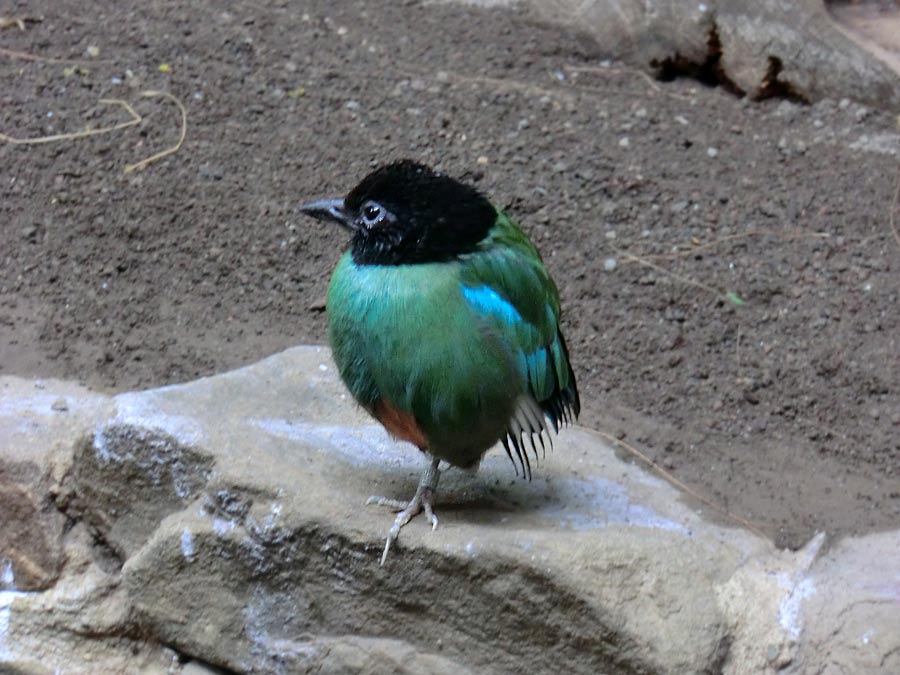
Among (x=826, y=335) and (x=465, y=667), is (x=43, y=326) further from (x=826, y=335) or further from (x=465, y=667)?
(x=826, y=335)

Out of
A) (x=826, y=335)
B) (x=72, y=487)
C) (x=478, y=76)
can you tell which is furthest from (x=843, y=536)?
(x=478, y=76)

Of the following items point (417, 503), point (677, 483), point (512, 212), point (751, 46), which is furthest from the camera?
point (751, 46)

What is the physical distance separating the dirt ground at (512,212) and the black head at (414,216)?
1051 mm

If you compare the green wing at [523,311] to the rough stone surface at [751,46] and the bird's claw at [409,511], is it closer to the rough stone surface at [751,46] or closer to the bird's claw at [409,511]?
the bird's claw at [409,511]

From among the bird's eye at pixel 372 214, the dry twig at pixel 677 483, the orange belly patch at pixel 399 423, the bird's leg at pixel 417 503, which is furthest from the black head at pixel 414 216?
the dry twig at pixel 677 483

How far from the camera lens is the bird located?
2.60m

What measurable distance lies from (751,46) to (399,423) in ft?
11.7

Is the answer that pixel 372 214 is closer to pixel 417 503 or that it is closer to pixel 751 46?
pixel 417 503

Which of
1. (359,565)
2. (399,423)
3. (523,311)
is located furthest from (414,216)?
(359,565)

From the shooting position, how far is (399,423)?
274 cm

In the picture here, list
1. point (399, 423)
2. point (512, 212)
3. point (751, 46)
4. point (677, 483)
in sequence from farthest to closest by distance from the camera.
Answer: point (751, 46) < point (512, 212) < point (677, 483) < point (399, 423)

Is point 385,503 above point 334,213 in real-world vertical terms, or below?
below

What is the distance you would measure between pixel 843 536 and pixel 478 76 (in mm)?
3089

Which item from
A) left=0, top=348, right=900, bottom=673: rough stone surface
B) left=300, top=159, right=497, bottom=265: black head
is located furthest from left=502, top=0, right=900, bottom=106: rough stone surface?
left=300, top=159, right=497, bottom=265: black head
